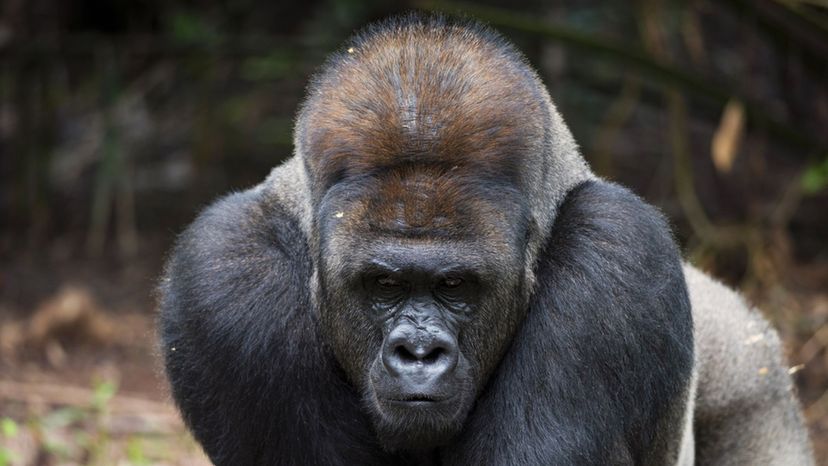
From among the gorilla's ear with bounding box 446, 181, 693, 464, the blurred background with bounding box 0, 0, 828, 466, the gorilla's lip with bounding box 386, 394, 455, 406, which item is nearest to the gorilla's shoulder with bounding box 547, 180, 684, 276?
the gorilla's ear with bounding box 446, 181, 693, 464

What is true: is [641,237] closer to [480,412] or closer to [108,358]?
[480,412]

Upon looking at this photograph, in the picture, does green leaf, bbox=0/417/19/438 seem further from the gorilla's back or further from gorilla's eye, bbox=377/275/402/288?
the gorilla's back

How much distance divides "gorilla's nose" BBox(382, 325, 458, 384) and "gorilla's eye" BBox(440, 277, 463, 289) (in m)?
0.15

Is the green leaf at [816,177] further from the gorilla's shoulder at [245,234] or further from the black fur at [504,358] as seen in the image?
the gorilla's shoulder at [245,234]

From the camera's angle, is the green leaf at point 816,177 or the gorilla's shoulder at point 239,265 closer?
the gorilla's shoulder at point 239,265

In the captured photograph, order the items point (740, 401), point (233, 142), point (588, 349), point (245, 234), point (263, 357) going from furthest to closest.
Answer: point (233, 142) < point (740, 401) < point (245, 234) < point (263, 357) < point (588, 349)

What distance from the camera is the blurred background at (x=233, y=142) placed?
24.6 ft

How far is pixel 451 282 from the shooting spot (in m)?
3.57

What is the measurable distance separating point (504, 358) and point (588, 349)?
29 centimetres

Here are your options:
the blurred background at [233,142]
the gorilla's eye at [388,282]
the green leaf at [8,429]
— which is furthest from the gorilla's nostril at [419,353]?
the blurred background at [233,142]

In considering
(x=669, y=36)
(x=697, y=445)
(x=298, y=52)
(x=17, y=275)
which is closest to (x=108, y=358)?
(x=17, y=275)

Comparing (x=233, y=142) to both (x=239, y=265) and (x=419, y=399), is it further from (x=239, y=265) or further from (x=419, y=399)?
(x=419, y=399)

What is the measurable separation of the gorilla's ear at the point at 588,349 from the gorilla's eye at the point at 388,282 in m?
0.53

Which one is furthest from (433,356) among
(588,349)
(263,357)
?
(263,357)
